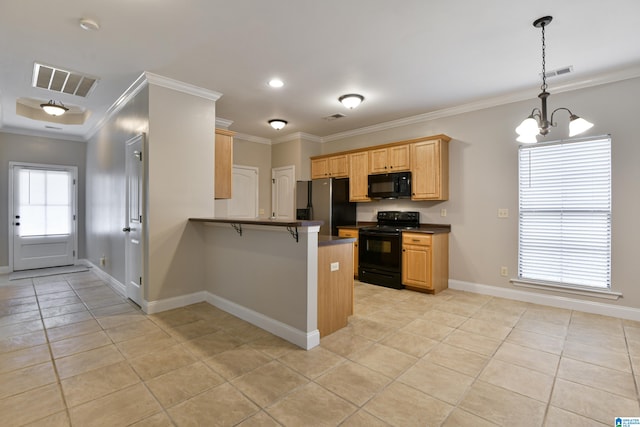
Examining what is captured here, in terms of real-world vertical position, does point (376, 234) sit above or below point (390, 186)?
below

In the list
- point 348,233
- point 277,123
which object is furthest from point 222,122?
point 348,233

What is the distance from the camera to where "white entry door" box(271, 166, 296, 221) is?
636cm

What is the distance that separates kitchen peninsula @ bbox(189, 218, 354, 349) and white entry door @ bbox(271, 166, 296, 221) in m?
2.80

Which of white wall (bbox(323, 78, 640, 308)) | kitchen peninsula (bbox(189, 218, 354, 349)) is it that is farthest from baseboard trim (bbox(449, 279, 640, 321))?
kitchen peninsula (bbox(189, 218, 354, 349))

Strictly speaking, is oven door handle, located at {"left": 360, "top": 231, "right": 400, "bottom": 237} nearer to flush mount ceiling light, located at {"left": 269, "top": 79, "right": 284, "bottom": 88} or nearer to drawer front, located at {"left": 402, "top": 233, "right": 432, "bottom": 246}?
drawer front, located at {"left": 402, "top": 233, "right": 432, "bottom": 246}

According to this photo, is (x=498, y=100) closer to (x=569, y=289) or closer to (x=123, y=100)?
(x=569, y=289)

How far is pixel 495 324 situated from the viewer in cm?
320

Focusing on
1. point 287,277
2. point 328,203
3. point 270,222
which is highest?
point 328,203

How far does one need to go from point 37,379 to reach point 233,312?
164 centimetres

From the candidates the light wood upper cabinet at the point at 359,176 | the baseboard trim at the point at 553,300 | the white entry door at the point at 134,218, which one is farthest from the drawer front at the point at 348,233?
the white entry door at the point at 134,218

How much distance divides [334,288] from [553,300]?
2869mm

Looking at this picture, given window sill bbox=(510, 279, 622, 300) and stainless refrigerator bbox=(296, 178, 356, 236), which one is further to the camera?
stainless refrigerator bbox=(296, 178, 356, 236)

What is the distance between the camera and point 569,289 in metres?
3.70

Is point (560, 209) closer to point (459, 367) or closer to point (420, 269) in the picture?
point (420, 269)
